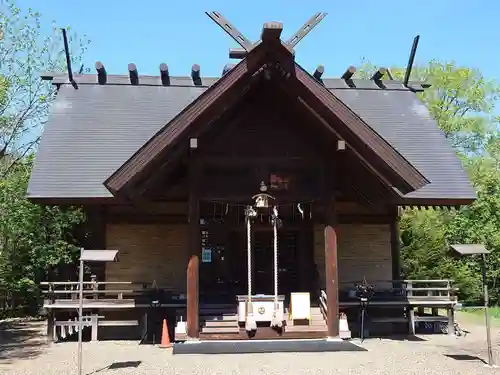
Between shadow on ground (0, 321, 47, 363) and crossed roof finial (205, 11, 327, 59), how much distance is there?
7525 mm

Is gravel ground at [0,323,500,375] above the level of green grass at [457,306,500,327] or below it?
below

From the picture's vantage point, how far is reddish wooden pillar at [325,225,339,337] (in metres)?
11.3

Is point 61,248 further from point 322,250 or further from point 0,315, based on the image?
point 322,250

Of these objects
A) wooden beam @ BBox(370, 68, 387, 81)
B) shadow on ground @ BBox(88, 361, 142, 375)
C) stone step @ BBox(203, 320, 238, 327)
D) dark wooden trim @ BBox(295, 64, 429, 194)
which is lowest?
shadow on ground @ BBox(88, 361, 142, 375)

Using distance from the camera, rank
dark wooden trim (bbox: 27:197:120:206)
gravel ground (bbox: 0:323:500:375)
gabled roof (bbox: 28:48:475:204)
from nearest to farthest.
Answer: gravel ground (bbox: 0:323:500:375) < dark wooden trim (bbox: 27:197:120:206) < gabled roof (bbox: 28:48:475:204)

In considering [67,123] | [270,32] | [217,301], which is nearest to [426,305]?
[217,301]

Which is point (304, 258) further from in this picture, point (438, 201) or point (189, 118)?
point (189, 118)

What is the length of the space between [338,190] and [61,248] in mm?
10287

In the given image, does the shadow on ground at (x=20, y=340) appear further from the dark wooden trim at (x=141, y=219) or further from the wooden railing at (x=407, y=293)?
the wooden railing at (x=407, y=293)

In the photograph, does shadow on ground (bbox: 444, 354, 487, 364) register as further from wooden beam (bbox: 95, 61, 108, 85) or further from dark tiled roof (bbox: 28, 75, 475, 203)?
wooden beam (bbox: 95, 61, 108, 85)

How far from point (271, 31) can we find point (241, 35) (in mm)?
1135

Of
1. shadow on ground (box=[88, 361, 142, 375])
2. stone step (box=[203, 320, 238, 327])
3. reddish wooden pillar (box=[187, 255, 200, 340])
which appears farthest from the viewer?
stone step (box=[203, 320, 238, 327])

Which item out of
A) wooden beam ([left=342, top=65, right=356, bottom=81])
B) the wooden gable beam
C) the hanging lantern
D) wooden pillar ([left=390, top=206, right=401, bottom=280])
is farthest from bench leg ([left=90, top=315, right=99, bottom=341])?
wooden beam ([left=342, top=65, right=356, bottom=81])

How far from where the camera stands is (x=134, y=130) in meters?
15.7
